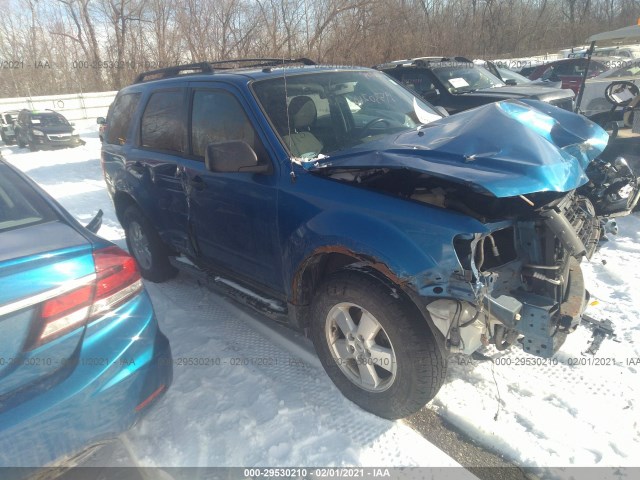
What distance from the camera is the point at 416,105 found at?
12.3 feet

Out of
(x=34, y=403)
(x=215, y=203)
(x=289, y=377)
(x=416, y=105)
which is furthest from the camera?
(x=416, y=105)

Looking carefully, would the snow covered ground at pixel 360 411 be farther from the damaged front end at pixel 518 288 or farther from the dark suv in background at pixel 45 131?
the dark suv in background at pixel 45 131

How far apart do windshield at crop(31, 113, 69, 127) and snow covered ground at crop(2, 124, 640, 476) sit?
16.8m

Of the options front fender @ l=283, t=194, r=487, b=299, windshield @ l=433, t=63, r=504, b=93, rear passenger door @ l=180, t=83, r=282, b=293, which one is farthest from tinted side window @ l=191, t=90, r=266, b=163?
windshield @ l=433, t=63, r=504, b=93

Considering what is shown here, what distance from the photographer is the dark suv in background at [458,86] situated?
7.91 metres

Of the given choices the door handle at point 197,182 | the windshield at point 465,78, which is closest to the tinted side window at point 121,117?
the door handle at point 197,182

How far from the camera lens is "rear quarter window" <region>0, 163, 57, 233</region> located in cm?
229

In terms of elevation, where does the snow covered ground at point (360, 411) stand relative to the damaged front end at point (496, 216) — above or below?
below

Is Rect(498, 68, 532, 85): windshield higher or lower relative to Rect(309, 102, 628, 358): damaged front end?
higher

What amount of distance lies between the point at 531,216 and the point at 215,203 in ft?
6.87

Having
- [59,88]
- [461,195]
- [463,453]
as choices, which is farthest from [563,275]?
[59,88]

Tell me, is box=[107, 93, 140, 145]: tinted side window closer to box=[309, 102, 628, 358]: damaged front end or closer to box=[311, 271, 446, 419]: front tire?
box=[309, 102, 628, 358]: damaged front end

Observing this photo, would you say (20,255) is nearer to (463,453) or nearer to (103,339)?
(103,339)

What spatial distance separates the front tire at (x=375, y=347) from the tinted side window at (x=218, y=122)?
3.43 feet
